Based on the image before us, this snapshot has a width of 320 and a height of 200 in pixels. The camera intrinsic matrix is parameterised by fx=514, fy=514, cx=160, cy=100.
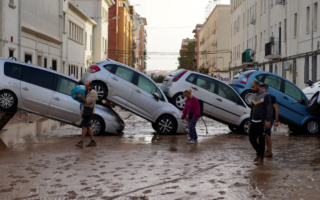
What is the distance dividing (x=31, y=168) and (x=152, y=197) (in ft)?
9.97

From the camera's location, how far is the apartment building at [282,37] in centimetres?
3023

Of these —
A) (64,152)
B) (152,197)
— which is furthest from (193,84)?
(152,197)

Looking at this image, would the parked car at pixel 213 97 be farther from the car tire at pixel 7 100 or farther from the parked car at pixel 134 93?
the car tire at pixel 7 100

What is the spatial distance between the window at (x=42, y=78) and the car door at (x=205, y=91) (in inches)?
181

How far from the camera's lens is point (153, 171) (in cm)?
865

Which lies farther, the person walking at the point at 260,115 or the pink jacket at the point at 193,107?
the pink jacket at the point at 193,107

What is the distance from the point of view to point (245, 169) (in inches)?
353

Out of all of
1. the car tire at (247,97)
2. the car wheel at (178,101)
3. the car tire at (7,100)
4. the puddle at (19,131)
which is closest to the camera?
the puddle at (19,131)

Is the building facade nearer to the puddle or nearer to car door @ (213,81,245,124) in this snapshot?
the puddle

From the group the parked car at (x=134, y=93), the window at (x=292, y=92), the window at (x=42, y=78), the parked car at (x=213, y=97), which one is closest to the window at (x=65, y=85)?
the window at (x=42, y=78)

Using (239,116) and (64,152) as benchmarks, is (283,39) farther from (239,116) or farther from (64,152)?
(64,152)

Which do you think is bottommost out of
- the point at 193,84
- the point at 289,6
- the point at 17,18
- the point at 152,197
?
the point at 152,197

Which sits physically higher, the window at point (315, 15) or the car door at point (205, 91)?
the window at point (315, 15)

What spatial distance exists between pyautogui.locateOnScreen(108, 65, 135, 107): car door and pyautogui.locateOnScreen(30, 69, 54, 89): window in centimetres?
174
